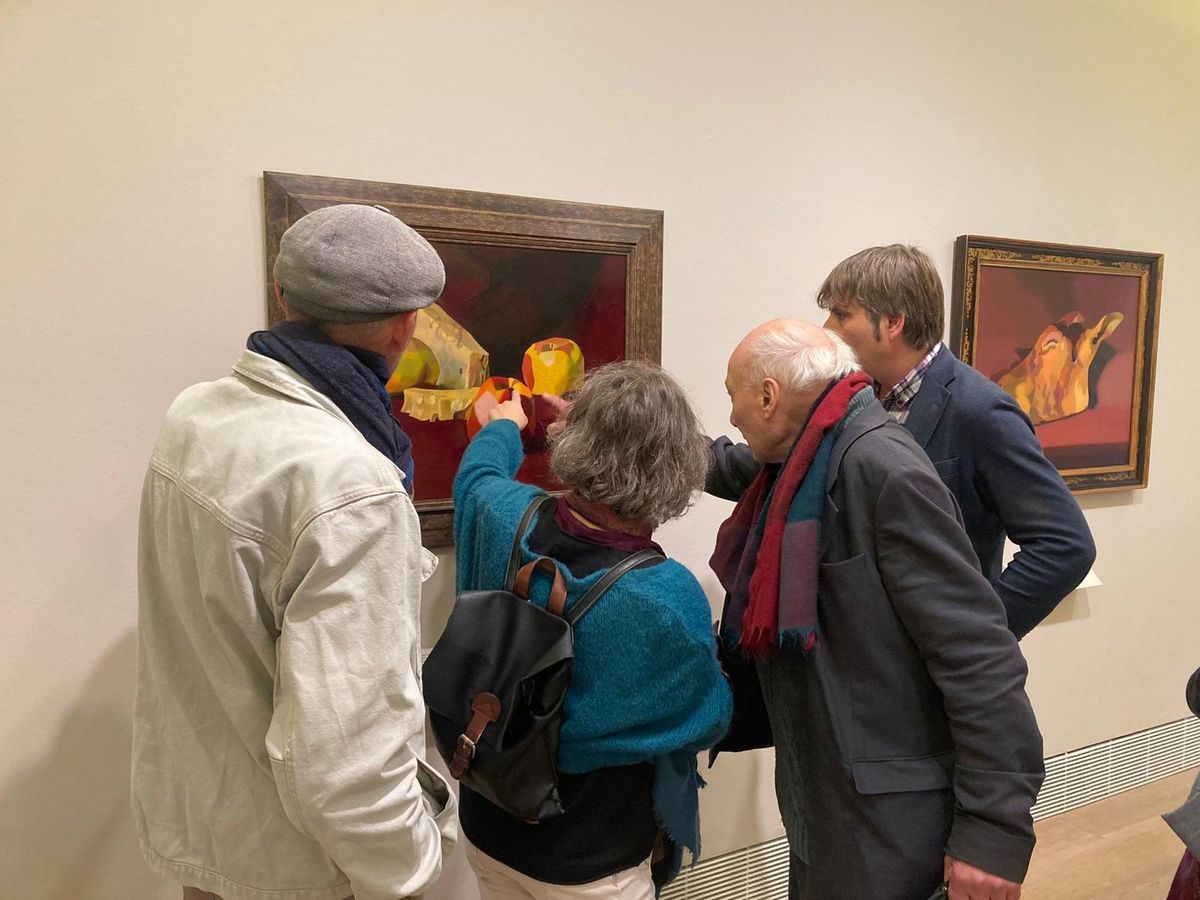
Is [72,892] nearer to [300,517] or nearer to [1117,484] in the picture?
[300,517]

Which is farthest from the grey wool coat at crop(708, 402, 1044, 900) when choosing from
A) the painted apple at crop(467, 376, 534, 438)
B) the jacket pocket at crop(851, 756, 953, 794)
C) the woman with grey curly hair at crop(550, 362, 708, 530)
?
the painted apple at crop(467, 376, 534, 438)

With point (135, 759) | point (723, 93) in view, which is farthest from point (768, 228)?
point (135, 759)

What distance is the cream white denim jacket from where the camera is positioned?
927mm

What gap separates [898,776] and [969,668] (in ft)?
0.72

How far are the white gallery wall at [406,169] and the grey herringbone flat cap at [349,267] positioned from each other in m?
0.54

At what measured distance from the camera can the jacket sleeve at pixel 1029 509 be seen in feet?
5.29

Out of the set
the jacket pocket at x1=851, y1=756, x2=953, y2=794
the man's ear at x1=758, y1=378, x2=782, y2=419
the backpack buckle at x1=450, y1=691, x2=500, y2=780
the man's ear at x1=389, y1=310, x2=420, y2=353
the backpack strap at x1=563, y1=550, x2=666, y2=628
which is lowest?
the jacket pocket at x1=851, y1=756, x2=953, y2=794

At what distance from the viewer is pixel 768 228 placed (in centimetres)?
205

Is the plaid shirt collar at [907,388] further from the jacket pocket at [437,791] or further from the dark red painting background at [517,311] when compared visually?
the jacket pocket at [437,791]

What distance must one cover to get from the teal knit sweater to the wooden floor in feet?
5.85

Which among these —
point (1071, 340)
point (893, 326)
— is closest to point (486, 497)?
point (893, 326)

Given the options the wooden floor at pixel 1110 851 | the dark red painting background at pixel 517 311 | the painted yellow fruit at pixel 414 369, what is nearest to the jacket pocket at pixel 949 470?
the dark red painting background at pixel 517 311

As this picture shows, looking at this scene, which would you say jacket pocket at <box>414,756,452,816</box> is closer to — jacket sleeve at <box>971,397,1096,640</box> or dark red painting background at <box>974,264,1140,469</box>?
jacket sleeve at <box>971,397,1096,640</box>

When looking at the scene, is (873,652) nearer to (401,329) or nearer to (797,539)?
(797,539)
